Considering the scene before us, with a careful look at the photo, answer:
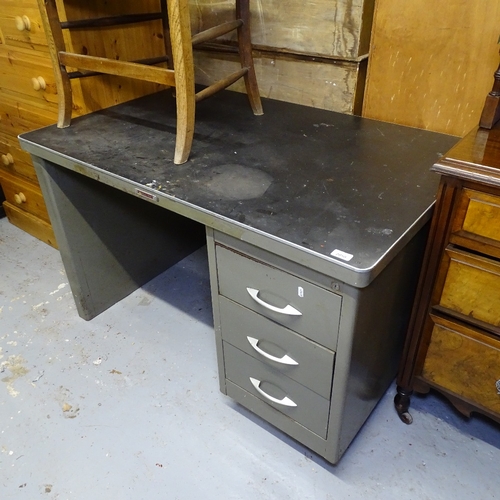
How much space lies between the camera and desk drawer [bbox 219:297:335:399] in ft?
3.22

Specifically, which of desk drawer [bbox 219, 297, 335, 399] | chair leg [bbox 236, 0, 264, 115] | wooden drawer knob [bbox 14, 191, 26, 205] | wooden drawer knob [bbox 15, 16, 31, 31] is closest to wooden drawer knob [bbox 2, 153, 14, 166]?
wooden drawer knob [bbox 14, 191, 26, 205]

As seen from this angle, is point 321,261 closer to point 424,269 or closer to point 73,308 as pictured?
point 424,269

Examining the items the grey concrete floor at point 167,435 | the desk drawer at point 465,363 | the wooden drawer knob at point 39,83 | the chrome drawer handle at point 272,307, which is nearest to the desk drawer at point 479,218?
the desk drawer at point 465,363

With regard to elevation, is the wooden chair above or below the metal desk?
above

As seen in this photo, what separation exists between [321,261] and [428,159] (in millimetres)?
553

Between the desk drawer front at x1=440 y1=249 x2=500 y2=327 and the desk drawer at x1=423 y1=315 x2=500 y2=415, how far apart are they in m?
0.05

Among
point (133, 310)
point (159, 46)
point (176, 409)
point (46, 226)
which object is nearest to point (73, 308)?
point (133, 310)

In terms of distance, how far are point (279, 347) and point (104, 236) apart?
0.88 meters

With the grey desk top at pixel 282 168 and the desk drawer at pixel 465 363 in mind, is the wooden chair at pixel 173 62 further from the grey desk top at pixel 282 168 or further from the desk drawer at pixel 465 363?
the desk drawer at pixel 465 363

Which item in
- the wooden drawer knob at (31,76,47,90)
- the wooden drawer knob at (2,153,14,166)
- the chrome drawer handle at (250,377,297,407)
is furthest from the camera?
the wooden drawer knob at (2,153,14,166)

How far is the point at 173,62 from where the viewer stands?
49.6 inches

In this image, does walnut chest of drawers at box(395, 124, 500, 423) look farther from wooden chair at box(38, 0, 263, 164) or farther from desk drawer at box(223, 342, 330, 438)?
wooden chair at box(38, 0, 263, 164)

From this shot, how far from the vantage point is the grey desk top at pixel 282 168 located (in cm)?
90

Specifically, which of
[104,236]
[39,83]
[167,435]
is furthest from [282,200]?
[39,83]
